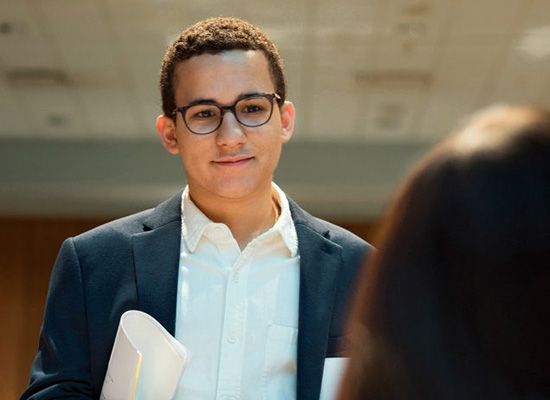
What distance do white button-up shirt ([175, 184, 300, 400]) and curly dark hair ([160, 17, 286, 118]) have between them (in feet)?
0.76

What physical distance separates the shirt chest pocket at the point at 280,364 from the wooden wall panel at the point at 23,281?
10.6 meters

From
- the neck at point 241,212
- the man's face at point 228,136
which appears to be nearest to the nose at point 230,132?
the man's face at point 228,136

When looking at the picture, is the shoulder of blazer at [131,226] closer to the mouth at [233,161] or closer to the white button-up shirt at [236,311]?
the white button-up shirt at [236,311]

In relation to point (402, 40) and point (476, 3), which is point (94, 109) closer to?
point (402, 40)

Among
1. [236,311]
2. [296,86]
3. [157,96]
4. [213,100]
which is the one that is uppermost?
[213,100]

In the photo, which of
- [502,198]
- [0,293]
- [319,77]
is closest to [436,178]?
[502,198]

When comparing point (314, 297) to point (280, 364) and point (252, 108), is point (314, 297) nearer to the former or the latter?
point (280, 364)

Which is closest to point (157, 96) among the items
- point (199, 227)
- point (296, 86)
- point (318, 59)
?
point (296, 86)

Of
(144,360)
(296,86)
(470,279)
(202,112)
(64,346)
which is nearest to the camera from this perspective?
(470,279)

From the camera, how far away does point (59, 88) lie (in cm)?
912

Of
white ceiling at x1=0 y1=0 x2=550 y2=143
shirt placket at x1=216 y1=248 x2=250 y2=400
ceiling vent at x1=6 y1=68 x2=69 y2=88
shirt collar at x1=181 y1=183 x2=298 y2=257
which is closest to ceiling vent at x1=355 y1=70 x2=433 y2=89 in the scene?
white ceiling at x1=0 y1=0 x2=550 y2=143

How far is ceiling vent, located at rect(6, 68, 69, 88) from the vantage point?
28.8 feet

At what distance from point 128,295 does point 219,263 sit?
0.18m

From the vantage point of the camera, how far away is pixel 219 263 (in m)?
1.85
